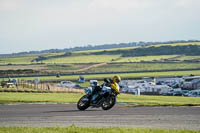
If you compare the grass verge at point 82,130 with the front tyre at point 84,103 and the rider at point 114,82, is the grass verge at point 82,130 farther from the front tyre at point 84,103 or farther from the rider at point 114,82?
the front tyre at point 84,103

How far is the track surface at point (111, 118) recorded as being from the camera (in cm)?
1584

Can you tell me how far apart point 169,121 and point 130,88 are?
54.4 m

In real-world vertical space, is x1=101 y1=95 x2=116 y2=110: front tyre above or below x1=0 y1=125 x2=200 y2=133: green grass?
above

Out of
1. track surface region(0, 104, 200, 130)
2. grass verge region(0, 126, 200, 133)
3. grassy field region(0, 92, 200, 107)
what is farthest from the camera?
grassy field region(0, 92, 200, 107)

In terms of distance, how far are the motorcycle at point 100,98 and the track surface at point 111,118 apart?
429 millimetres

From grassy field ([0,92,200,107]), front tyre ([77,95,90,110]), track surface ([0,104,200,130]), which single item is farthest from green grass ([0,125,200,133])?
A: grassy field ([0,92,200,107])

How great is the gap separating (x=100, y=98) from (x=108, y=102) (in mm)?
435

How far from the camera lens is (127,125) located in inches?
616

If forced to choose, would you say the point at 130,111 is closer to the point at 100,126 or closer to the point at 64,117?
the point at 64,117

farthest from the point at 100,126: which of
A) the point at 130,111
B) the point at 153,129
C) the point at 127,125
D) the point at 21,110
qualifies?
the point at 21,110

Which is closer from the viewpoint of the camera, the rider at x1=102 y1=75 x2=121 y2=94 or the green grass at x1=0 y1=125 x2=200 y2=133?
the green grass at x1=0 y1=125 x2=200 y2=133

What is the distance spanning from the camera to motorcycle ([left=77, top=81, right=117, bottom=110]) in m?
20.1

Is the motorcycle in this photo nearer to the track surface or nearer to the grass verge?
the track surface

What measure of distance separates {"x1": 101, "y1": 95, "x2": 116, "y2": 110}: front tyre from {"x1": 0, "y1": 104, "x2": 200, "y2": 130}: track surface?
0.81 feet
